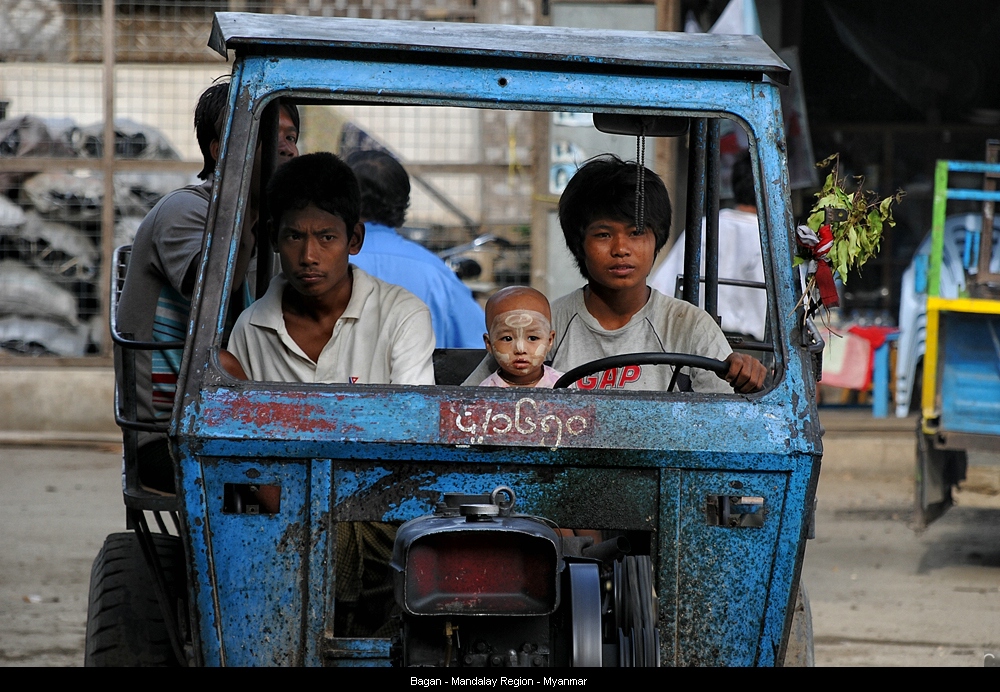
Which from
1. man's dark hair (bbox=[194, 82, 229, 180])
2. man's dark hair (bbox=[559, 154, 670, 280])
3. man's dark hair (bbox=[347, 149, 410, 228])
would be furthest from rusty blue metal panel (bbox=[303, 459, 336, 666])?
man's dark hair (bbox=[347, 149, 410, 228])

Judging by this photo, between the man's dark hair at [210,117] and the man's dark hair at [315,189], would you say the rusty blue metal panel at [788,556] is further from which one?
the man's dark hair at [210,117]

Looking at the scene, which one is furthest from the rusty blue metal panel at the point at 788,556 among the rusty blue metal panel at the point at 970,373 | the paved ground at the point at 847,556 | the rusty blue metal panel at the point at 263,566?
the rusty blue metal panel at the point at 970,373

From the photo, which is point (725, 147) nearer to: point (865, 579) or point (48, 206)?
point (865, 579)

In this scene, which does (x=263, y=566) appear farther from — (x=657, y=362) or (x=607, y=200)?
(x=607, y=200)

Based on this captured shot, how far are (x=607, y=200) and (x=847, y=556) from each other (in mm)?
4082

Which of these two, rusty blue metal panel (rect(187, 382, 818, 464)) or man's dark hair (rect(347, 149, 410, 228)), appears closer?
rusty blue metal panel (rect(187, 382, 818, 464))

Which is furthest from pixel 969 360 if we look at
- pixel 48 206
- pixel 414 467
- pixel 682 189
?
pixel 48 206

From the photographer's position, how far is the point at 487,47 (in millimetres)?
2461

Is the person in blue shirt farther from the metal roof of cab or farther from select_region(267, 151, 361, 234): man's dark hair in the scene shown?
the metal roof of cab

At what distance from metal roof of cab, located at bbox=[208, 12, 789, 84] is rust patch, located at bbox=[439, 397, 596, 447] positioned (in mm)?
698

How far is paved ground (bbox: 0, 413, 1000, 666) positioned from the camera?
4.96 m

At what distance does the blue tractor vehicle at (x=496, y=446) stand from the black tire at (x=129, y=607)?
44 cm

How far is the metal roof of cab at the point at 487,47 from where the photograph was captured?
2.43m
